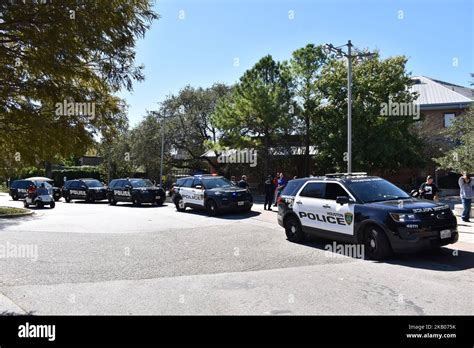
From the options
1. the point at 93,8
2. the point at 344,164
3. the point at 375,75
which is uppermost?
the point at 375,75

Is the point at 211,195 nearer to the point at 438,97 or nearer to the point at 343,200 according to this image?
the point at 343,200

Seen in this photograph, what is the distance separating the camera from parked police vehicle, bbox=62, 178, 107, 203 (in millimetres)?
30219

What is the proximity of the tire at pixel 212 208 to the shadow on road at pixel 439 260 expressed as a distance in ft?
32.2

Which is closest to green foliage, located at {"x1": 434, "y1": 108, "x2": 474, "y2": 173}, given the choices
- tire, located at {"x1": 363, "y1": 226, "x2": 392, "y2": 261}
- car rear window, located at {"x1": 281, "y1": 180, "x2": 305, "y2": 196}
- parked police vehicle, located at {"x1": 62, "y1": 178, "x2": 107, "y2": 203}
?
car rear window, located at {"x1": 281, "y1": 180, "x2": 305, "y2": 196}

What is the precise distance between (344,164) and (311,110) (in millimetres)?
4635

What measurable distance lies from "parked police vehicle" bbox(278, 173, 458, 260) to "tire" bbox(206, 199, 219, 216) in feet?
21.2

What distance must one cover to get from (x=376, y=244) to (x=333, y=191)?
188 cm

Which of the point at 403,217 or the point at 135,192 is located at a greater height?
the point at 403,217

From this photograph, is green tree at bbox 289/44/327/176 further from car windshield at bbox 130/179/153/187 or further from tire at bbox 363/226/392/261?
tire at bbox 363/226/392/261

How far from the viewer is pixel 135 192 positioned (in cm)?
2498

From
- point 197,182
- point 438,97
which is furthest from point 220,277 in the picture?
point 438,97

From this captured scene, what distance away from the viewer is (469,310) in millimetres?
5492
